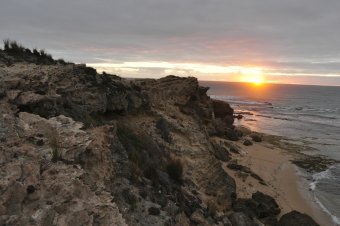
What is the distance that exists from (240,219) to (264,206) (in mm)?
4532

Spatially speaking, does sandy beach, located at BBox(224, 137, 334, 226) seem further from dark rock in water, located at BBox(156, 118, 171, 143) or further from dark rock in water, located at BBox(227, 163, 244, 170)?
dark rock in water, located at BBox(156, 118, 171, 143)

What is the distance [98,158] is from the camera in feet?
36.0

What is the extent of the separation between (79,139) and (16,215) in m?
3.66

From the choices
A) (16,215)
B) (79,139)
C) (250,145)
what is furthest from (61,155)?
(250,145)

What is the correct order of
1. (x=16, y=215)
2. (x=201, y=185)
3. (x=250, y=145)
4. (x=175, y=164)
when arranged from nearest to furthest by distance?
(x=16, y=215)
(x=175, y=164)
(x=201, y=185)
(x=250, y=145)

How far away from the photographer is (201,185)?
736 inches

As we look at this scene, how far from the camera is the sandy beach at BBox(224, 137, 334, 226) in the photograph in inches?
908

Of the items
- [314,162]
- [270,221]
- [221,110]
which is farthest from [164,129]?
[221,110]

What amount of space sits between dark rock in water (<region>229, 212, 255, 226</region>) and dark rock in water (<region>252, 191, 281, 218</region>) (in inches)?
125

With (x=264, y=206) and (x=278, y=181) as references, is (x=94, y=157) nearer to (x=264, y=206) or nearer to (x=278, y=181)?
(x=264, y=206)

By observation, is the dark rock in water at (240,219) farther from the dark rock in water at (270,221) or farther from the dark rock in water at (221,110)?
the dark rock in water at (221,110)

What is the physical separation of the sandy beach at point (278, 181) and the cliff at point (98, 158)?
2.72 metres

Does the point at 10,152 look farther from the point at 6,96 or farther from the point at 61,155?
the point at 6,96

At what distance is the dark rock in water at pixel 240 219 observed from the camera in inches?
645
